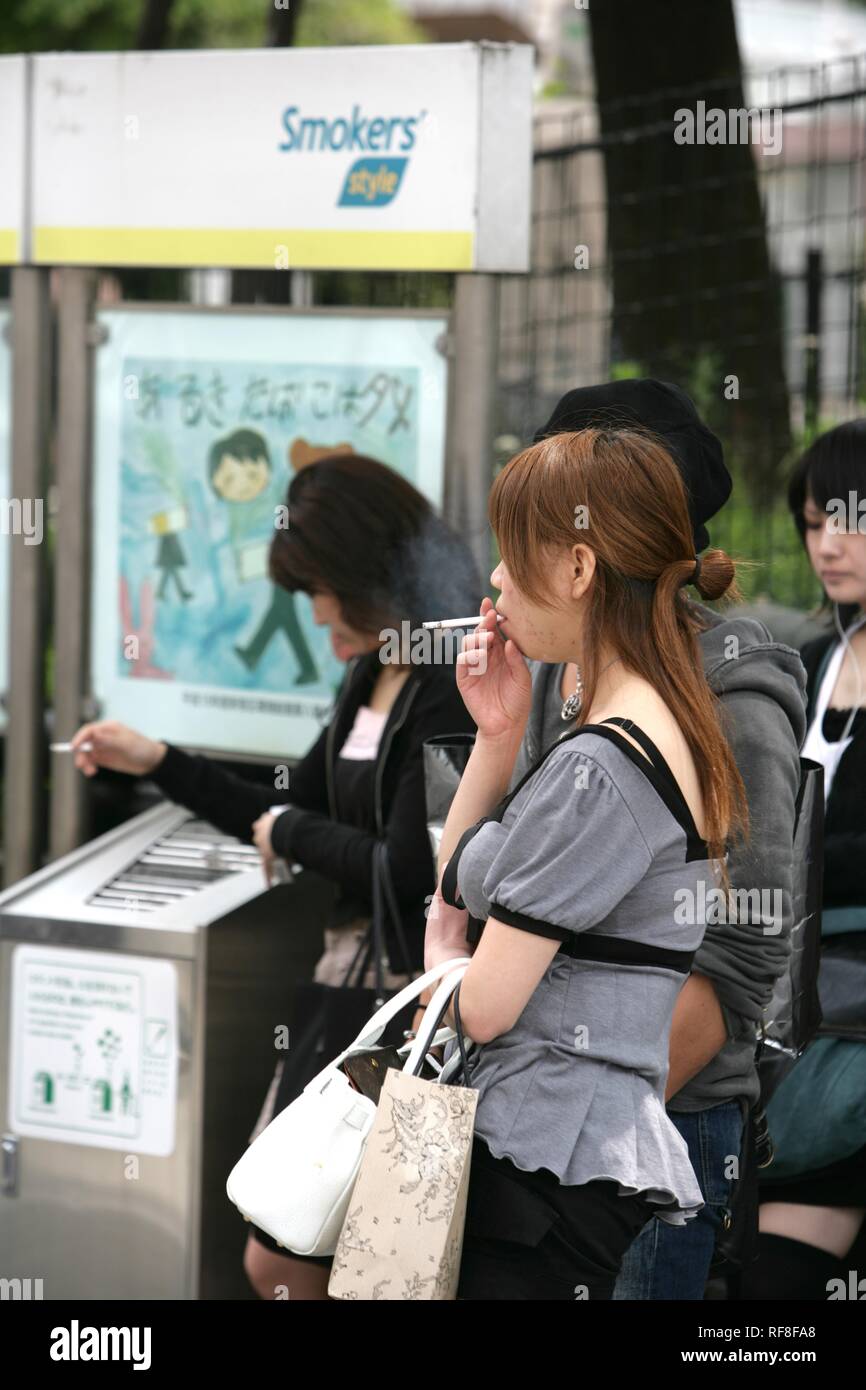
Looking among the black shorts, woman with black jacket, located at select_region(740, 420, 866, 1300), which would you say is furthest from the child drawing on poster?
the black shorts

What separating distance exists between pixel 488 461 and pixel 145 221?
0.94 metres

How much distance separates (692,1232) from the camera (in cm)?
218

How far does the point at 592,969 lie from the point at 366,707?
4.26ft

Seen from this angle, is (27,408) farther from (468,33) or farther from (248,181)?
(468,33)

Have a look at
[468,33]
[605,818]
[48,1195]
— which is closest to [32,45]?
[468,33]

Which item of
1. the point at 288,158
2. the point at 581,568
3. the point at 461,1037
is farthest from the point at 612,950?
the point at 288,158

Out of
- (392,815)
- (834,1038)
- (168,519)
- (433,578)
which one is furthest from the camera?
(168,519)

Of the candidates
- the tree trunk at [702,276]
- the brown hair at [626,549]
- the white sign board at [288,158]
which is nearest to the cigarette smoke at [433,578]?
the white sign board at [288,158]

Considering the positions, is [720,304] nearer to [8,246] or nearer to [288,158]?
[288,158]

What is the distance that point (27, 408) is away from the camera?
12.6 ft

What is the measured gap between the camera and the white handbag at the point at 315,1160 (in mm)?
1888

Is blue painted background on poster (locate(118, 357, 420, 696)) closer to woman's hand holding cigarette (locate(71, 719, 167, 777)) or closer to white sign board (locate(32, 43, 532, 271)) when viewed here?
white sign board (locate(32, 43, 532, 271))

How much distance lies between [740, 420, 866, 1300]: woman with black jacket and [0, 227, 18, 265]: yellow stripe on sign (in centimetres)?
191

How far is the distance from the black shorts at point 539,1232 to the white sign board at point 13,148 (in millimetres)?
2600
